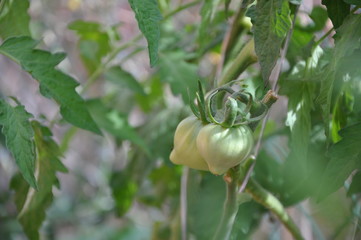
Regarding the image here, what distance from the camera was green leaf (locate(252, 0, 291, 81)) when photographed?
0.50 metres

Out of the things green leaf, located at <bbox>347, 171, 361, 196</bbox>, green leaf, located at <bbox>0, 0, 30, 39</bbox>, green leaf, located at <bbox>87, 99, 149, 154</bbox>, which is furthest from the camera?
green leaf, located at <bbox>87, 99, 149, 154</bbox>

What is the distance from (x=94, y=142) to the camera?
107 inches

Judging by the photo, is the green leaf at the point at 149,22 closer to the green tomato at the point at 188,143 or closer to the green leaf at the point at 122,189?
the green tomato at the point at 188,143

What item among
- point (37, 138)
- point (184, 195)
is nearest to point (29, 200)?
point (37, 138)

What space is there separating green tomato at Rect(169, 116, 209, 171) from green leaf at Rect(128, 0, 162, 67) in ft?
0.22

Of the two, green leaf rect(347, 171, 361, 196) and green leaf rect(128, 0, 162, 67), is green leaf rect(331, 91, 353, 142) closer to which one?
green leaf rect(347, 171, 361, 196)

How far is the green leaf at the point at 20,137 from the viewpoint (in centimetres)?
53

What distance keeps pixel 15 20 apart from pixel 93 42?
0.36 meters

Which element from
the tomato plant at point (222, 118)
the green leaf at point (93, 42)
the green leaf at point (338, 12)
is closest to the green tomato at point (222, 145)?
the tomato plant at point (222, 118)

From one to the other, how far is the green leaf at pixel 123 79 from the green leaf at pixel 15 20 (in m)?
0.24

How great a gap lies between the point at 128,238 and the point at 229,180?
1757 millimetres

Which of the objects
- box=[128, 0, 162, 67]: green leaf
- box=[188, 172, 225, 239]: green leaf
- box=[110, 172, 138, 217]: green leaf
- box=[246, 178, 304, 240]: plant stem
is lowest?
box=[110, 172, 138, 217]: green leaf

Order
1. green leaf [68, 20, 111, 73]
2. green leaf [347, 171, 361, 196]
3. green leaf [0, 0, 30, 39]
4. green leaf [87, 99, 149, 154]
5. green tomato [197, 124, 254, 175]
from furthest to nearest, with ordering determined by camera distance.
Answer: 1. green leaf [68, 20, 111, 73]
2. green leaf [87, 99, 149, 154]
3. green leaf [0, 0, 30, 39]
4. green leaf [347, 171, 361, 196]
5. green tomato [197, 124, 254, 175]

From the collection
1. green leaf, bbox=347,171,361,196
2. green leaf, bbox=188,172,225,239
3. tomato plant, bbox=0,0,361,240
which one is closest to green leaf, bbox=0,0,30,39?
tomato plant, bbox=0,0,361,240
